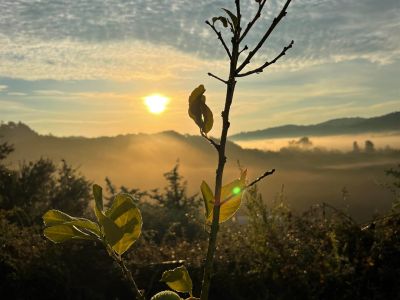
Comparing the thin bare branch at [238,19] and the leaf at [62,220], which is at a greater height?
the thin bare branch at [238,19]

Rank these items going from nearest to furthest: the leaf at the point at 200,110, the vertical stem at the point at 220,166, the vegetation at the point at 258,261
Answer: the vertical stem at the point at 220,166, the leaf at the point at 200,110, the vegetation at the point at 258,261

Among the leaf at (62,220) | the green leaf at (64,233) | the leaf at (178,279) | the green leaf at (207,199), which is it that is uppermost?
the green leaf at (207,199)

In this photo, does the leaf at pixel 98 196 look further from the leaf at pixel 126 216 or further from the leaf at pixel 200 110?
the leaf at pixel 200 110

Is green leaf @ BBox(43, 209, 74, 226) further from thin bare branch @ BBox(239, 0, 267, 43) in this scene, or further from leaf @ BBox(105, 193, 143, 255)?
thin bare branch @ BBox(239, 0, 267, 43)

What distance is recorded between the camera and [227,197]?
0.71 m

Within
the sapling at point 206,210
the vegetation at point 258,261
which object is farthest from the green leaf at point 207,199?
the vegetation at point 258,261

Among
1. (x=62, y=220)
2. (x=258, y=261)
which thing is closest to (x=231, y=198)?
(x=62, y=220)

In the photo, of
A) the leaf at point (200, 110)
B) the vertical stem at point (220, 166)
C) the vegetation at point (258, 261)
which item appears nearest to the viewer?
the vertical stem at point (220, 166)

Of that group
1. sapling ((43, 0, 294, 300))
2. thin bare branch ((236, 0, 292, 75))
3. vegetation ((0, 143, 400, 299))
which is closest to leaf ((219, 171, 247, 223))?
sapling ((43, 0, 294, 300))

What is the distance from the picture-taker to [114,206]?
0.68m

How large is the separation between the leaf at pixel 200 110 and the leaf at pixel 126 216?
0.15 metres

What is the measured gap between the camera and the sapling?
2.10 feet

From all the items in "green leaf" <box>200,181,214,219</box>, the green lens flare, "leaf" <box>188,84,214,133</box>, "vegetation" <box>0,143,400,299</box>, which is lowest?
"vegetation" <box>0,143,400,299</box>

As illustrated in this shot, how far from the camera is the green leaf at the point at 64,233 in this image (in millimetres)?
709
